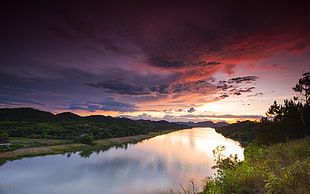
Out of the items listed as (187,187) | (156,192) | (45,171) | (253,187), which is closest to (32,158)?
(45,171)

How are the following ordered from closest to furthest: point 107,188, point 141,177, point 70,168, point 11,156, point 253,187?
1. point 253,187
2. point 107,188
3. point 141,177
4. point 70,168
5. point 11,156

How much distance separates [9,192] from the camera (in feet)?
60.5

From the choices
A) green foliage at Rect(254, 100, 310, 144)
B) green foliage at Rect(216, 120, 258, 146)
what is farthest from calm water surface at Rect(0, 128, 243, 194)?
green foliage at Rect(216, 120, 258, 146)

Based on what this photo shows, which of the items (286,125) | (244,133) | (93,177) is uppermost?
(286,125)

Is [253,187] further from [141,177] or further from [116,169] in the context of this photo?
[116,169]

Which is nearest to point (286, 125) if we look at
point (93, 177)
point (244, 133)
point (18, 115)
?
point (93, 177)

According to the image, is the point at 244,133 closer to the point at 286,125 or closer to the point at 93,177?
the point at 286,125

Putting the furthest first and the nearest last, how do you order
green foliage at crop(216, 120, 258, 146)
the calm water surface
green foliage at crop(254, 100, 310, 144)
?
green foliage at crop(216, 120, 258, 146)
green foliage at crop(254, 100, 310, 144)
the calm water surface

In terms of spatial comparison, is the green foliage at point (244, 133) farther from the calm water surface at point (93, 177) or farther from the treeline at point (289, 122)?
the calm water surface at point (93, 177)

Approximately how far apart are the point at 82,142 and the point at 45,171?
30.9 metres

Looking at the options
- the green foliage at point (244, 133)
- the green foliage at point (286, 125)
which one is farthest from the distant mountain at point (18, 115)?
the green foliage at point (286, 125)

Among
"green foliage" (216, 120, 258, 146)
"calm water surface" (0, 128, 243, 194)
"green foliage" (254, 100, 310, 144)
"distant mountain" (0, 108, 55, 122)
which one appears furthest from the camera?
"distant mountain" (0, 108, 55, 122)

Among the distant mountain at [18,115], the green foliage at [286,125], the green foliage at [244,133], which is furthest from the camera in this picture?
the distant mountain at [18,115]

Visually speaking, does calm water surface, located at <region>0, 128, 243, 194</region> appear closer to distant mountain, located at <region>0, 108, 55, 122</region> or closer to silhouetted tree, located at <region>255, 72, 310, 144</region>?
silhouetted tree, located at <region>255, 72, 310, 144</region>
